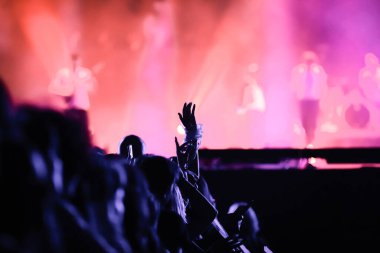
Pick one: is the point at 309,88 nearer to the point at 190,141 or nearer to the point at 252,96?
the point at 252,96

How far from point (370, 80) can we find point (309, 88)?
97 cm

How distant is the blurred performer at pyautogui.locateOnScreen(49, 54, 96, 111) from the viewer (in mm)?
8117

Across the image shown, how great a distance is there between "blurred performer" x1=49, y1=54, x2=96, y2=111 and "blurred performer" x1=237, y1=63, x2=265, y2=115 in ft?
8.28

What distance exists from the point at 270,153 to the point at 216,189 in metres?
1.07

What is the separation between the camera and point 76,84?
26.6 ft

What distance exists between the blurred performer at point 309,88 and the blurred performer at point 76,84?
3436 millimetres

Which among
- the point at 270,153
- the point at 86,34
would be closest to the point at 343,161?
the point at 270,153

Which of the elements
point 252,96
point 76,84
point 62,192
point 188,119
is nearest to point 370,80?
point 252,96

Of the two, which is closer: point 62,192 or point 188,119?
point 62,192

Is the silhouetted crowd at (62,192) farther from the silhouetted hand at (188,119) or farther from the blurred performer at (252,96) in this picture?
the blurred performer at (252,96)

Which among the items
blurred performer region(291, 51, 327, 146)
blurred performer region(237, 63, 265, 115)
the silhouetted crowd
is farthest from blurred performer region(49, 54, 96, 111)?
the silhouetted crowd

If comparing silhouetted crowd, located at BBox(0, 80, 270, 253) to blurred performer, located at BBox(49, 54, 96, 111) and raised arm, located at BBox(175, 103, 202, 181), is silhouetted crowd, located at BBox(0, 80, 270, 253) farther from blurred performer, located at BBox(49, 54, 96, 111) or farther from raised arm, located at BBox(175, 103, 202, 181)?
blurred performer, located at BBox(49, 54, 96, 111)

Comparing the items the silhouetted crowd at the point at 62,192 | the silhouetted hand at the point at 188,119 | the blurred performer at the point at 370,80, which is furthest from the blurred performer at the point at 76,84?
the silhouetted crowd at the point at 62,192

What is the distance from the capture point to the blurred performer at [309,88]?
8.07 metres
